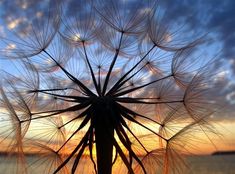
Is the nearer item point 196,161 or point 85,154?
point 196,161

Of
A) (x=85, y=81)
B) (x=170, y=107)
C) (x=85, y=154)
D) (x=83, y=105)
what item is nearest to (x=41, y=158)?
(x=85, y=154)

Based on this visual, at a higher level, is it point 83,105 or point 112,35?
point 112,35

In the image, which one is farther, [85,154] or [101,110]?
[85,154]

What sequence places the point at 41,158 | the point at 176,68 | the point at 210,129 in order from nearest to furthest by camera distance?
the point at 210,129
the point at 41,158
the point at 176,68

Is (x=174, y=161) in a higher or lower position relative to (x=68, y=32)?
lower

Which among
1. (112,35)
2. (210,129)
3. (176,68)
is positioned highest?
(112,35)

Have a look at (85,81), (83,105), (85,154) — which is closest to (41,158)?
(85,154)

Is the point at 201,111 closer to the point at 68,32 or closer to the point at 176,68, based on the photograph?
the point at 176,68

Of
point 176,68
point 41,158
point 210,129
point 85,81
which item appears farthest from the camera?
point 85,81

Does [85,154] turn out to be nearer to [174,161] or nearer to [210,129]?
[174,161]
